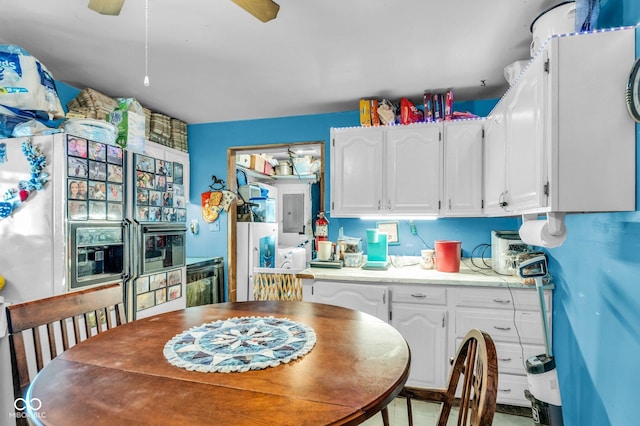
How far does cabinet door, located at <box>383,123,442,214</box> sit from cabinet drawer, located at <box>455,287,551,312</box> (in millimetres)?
722

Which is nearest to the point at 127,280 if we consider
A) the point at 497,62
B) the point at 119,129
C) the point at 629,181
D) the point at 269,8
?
the point at 119,129

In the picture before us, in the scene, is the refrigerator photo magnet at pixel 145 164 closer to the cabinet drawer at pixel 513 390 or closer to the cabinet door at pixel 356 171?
the cabinet door at pixel 356 171

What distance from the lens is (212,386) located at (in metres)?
0.88

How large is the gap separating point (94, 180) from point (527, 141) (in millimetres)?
2606

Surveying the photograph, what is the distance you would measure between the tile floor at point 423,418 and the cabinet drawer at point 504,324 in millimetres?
517

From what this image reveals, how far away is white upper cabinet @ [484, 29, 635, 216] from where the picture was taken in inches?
52.5

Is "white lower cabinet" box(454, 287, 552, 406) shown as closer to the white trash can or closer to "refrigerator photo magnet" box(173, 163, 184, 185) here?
the white trash can

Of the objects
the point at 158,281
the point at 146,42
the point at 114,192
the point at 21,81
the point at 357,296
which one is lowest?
the point at 357,296

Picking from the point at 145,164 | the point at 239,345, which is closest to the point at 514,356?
the point at 239,345

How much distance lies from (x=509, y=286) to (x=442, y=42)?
67.3 inches

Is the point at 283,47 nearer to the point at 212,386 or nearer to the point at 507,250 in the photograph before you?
the point at 212,386

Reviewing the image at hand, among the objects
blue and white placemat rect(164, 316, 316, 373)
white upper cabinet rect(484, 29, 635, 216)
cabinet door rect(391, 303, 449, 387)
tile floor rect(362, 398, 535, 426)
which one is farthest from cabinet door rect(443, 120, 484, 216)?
blue and white placemat rect(164, 316, 316, 373)

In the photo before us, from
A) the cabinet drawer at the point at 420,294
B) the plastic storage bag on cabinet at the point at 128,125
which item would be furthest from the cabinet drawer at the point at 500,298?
the plastic storage bag on cabinet at the point at 128,125

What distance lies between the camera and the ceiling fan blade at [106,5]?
51.1 inches
